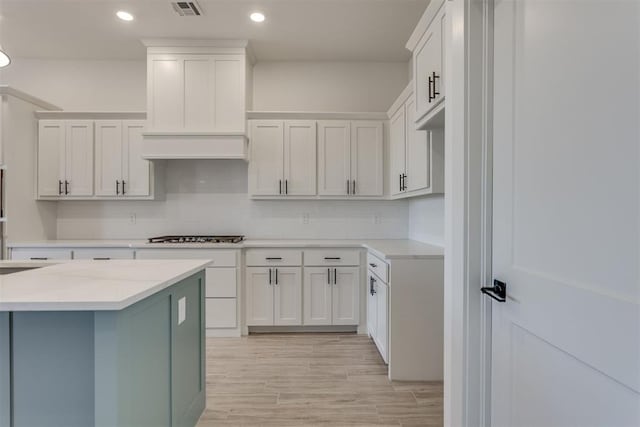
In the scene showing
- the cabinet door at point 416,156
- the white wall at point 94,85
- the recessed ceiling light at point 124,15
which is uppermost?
the recessed ceiling light at point 124,15

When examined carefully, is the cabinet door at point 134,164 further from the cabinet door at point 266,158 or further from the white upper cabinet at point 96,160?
the cabinet door at point 266,158

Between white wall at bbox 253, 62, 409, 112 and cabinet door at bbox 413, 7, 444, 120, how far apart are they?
1.64 m

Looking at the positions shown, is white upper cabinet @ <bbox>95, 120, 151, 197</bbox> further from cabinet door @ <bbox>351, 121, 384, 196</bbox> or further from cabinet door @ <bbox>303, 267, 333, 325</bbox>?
cabinet door @ <bbox>351, 121, 384, 196</bbox>

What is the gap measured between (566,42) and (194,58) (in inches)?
137

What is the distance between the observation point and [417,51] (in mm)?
2377

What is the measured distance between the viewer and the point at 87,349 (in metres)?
1.37

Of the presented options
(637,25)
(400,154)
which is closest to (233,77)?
(400,154)

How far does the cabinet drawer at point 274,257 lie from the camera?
3486 millimetres

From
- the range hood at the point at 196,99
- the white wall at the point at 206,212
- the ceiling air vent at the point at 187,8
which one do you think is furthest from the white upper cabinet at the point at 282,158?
the ceiling air vent at the point at 187,8

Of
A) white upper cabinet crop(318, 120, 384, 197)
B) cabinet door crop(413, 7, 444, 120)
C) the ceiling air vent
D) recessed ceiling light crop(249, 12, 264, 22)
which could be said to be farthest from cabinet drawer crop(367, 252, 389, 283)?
the ceiling air vent

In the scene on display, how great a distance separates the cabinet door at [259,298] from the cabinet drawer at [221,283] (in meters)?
0.16

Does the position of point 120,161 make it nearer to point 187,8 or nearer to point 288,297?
point 187,8

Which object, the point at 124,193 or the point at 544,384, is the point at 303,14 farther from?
the point at 544,384

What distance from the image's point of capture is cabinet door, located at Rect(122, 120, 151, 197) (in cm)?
373
